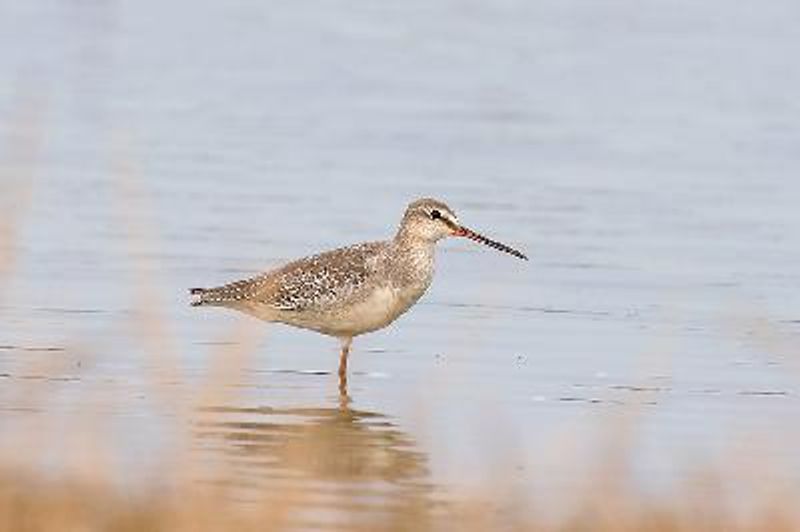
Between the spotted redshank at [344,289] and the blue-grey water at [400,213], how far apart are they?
0.29 metres

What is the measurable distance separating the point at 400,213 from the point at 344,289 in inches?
187

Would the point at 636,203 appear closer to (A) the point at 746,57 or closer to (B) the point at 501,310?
(B) the point at 501,310

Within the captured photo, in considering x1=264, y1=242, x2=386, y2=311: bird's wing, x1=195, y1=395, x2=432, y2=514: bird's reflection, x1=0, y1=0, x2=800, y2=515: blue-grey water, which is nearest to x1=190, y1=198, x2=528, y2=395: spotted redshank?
x1=264, y1=242, x2=386, y2=311: bird's wing

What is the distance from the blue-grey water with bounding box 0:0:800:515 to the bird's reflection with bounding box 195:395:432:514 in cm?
4

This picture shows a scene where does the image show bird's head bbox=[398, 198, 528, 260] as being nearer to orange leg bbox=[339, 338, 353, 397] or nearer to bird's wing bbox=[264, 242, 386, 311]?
bird's wing bbox=[264, 242, 386, 311]

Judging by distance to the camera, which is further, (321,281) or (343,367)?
(321,281)

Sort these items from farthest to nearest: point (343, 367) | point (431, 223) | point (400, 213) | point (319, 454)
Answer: point (400, 213)
point (431, 223)
point (343, 367)
point (319, 454)

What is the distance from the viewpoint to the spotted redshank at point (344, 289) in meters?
14.7

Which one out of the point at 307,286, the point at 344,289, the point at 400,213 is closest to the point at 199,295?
the point at 307,286

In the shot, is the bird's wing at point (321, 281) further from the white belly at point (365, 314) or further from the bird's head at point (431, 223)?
the bird's head at point (431, 223)

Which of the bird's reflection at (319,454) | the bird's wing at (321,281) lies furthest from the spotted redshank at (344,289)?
the bird's reflection at (319,454)

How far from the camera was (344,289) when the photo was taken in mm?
14797

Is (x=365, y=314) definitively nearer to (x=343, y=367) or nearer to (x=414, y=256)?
(x=343, y=367)

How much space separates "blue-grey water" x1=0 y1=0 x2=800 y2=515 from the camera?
12.1 m
